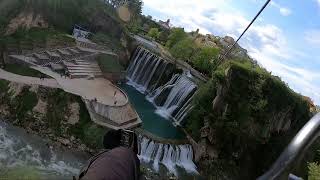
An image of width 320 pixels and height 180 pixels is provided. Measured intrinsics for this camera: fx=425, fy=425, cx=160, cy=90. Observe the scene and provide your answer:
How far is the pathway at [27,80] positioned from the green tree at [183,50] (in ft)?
55.7

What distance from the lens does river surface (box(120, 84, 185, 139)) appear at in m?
30.3

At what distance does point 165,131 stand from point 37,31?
43.5 ft

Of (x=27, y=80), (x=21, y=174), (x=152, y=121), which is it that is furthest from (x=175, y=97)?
(x=21, y=174)

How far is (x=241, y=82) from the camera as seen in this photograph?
96.7 feet

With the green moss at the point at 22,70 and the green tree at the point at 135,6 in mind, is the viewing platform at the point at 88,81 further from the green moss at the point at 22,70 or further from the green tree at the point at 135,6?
the green tree at the point at 135,6

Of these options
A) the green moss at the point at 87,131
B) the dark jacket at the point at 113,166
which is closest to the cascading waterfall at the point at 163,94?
the green moss at the point at 87,131

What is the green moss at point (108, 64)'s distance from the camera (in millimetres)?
36656

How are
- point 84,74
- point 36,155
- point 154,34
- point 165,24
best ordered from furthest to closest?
point 165,24, point 154,34, point 84,74, point 36,155

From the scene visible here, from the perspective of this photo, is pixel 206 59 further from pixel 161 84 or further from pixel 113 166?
pixel 113 166

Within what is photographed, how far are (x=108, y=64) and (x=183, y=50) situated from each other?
920 centimetres

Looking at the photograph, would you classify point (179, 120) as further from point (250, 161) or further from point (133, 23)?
point (133, 23)

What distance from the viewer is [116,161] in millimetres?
2141

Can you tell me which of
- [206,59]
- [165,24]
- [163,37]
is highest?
[206,59]

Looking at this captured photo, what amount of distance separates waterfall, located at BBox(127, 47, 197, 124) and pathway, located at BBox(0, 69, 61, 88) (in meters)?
10.2
